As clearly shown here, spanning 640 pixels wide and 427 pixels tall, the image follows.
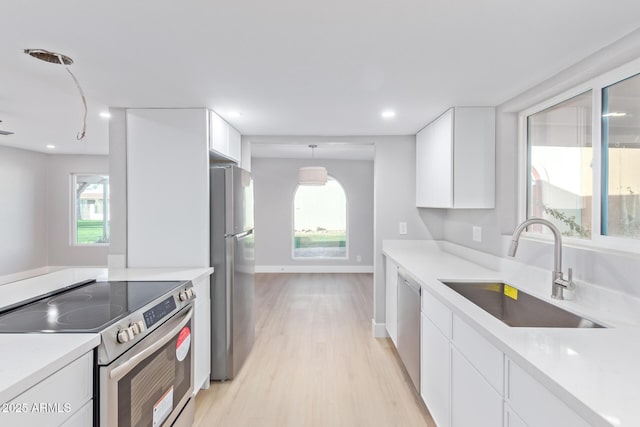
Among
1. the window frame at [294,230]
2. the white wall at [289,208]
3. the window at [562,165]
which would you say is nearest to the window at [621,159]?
the window at [562,165]

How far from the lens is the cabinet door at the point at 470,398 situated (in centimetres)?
136

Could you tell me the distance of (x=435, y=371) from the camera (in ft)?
6.81

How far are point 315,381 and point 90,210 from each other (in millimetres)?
6095

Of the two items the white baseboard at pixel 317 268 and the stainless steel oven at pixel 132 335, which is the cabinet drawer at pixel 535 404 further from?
the white baseboard at pixel 317 268

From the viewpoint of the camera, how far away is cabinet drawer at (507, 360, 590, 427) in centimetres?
96

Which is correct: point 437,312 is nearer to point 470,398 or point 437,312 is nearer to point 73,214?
point 470,398

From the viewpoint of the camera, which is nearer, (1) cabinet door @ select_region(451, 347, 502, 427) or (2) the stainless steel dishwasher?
(1) cabinet door @ select_region(451, 347, 502, 427)

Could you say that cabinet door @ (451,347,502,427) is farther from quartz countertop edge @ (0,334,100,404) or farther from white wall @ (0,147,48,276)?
white wall @ (0,147,48,276)

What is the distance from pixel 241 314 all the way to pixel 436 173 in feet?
6.90

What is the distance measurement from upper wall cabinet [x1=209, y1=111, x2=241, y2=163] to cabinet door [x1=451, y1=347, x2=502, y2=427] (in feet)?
7.49

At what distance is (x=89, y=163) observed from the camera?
6.43m

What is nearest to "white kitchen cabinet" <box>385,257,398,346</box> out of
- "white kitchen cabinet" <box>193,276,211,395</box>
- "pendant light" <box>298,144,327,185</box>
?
"white kitchen cabinet" <box>193,276,211,395</box>

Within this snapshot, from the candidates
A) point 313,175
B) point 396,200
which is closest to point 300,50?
point 396,200

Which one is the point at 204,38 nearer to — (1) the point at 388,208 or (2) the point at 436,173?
(2) the point at 436,173
